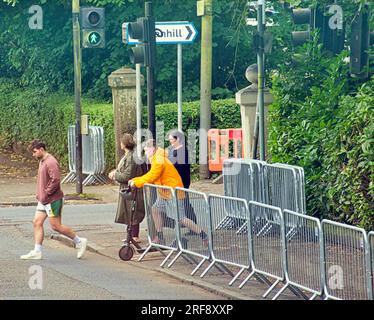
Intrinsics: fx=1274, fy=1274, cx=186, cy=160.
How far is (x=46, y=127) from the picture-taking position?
30906 millimetres

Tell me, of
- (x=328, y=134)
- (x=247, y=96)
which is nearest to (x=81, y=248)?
(x=328, y=134)

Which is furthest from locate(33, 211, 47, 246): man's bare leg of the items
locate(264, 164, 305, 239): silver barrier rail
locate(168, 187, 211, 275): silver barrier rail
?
locate(264, 164, 305, 239): silver barrier rail

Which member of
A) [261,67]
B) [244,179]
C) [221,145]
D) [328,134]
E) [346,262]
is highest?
[261,67]

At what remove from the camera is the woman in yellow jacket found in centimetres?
1555

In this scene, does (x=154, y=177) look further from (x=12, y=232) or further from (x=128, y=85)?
(x=128, y=85)

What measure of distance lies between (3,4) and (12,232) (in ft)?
42.4

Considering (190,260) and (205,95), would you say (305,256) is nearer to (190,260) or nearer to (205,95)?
(190,260)

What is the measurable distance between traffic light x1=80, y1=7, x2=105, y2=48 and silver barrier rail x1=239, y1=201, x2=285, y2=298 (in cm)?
942

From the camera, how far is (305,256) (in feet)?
40.5

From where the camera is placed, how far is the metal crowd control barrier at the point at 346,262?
1117cm

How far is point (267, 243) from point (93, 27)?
10.2 m

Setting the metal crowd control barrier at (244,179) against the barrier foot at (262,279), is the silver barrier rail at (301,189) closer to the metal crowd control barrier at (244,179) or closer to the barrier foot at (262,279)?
the metal crowd control barrier at (244,179)

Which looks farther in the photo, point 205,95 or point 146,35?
point 205,95
